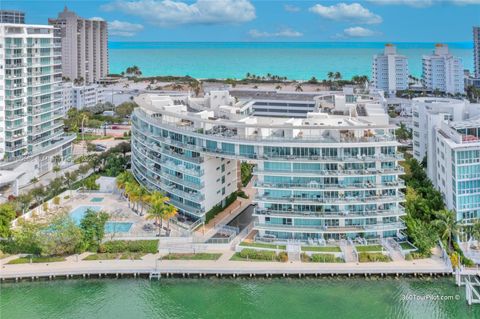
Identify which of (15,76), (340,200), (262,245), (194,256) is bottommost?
(194,256)

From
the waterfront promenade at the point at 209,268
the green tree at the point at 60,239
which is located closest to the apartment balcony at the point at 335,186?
the waterfront promenade at the point at 209,268

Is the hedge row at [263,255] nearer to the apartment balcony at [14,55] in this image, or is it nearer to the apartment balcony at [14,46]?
the apartment balcony at [14,55]

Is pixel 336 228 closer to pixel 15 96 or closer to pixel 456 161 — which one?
pixel 456 161

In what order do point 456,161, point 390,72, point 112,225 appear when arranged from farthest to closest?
point 390,72 → point 112,225 → point 456,161

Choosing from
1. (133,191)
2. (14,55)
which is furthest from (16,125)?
(133,191)

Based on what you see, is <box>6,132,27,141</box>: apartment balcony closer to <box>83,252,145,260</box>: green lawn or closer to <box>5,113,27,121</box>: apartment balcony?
<box>5,113,27,121</box>: apartment balcony

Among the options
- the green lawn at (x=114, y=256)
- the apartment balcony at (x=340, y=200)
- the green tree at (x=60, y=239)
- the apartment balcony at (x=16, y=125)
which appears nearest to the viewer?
the green tree at (x=60, y=239)

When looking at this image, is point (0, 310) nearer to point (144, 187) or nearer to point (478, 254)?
point (144, 187)
